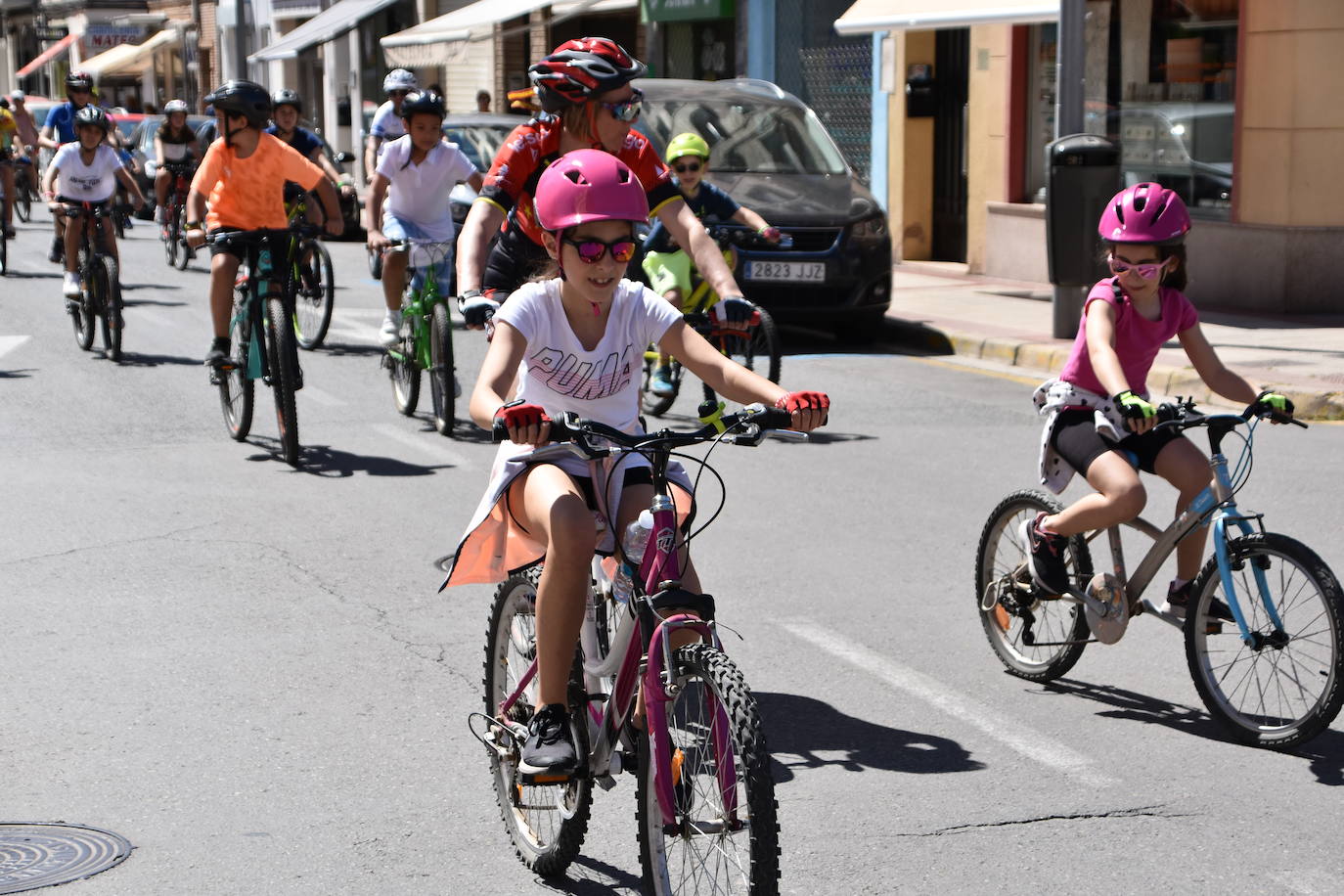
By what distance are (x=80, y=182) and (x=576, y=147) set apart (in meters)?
8.55

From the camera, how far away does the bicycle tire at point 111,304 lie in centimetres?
1323

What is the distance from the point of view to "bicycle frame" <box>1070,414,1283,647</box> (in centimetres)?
530

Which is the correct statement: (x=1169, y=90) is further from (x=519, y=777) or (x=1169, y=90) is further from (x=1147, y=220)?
(x=519, y=777)

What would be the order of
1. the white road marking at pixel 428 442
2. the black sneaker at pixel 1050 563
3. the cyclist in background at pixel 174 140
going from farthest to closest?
1. the cyclist in background at pixel 174 140
2. the white road marking at pixel 428 442
3. the black sneaker at pixel 1050 563

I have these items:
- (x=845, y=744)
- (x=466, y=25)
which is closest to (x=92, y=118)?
(x=845, y=744)

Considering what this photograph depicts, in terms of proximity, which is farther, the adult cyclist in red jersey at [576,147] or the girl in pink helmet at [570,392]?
the adult cyclist in red jersey at [576,147]

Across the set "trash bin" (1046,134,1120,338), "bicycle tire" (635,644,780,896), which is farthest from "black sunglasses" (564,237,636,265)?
"trash bin" (1046,134,1120,338)

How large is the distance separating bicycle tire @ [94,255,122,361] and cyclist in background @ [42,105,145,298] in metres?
0.46

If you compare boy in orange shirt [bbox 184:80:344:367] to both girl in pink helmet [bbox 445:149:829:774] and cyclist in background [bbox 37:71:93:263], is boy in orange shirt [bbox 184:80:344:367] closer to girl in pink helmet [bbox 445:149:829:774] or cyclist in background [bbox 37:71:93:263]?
girl in pink helmet [bbox 445:149:829:774]

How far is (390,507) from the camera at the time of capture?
865 centimetres

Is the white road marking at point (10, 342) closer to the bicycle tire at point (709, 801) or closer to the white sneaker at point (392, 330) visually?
the white sneaker at point (392, 330)

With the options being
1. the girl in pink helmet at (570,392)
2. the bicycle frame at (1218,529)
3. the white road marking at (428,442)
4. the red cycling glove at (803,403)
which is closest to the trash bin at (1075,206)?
the white road marking at (428,442)

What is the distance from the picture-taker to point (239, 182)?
33.3 ft

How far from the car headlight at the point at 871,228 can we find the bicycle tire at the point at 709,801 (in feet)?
36.2
